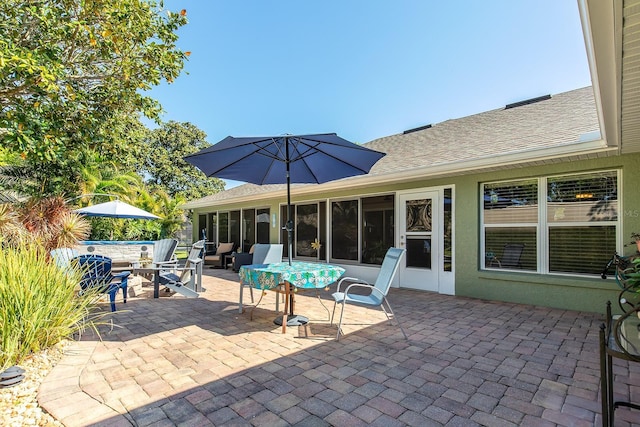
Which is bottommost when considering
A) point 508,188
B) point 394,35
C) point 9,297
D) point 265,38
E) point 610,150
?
point 9,297

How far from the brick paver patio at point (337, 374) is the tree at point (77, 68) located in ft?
12.1

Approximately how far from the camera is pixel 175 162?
2695 cm

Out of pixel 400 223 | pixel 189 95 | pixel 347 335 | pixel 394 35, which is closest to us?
pixel 347 335

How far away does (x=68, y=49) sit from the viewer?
6.36 m

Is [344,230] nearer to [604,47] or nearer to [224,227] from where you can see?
[224,227]

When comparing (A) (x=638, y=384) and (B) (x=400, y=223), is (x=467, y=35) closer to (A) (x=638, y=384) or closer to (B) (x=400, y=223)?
(B) (x=400, y=223)

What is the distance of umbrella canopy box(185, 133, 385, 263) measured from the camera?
166 inches

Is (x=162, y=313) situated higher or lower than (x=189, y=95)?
lower

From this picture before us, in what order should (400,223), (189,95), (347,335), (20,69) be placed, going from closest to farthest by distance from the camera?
(347,335)
(20,69)
(400,223)
(189,95)

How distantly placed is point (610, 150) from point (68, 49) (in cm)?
976

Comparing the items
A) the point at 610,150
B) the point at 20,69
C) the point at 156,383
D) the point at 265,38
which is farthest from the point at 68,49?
the point at 610,150

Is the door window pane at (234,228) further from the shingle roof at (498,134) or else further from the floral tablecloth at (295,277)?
the floral tablecloth at (295,277)

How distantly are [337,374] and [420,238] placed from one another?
4.86m

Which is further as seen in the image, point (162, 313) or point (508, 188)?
point (508, 188)
